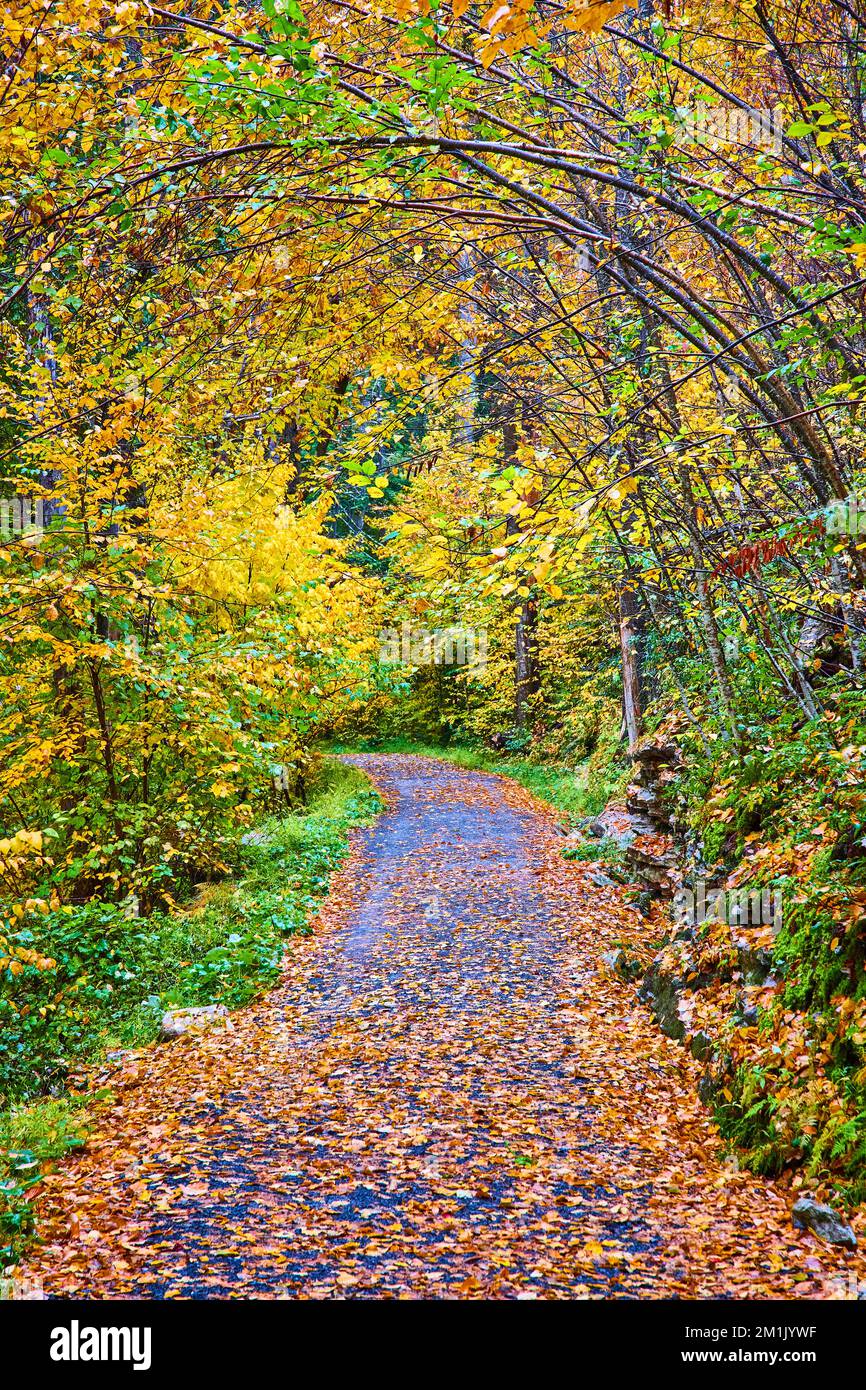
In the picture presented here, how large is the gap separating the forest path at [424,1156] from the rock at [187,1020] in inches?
6.3

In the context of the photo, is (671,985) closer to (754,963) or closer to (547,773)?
(754,963)

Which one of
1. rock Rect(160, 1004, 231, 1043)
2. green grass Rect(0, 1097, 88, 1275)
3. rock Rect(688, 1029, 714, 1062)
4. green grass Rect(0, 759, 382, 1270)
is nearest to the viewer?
green grass Rect(0, 1097, 88, 1275)

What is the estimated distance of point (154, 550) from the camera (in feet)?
22.1

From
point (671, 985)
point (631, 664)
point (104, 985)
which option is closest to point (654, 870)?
point (671, 985)

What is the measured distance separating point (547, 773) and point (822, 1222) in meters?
15.2

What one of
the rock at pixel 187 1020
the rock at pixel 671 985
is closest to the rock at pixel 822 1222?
the rock at pixel 671 985

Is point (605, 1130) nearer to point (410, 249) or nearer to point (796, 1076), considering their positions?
point (796, 1076)

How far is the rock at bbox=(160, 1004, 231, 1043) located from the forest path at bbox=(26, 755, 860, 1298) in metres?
0.16

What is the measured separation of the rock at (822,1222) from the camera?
3677 mm

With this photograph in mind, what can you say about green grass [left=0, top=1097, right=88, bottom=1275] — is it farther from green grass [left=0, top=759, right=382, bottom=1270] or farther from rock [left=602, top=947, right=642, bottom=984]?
rock [left=602, top=947, right=642, bottom=984]

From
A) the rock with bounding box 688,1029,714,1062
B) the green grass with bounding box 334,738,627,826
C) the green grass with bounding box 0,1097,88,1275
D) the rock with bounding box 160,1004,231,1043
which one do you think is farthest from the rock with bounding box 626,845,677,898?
the green grass with bounding box 0,1097,88,1275

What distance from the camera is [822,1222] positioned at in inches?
149

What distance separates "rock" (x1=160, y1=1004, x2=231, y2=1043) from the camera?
6.70 metres

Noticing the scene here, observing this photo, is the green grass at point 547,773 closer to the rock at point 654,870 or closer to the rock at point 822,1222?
the rock at point 654,870
